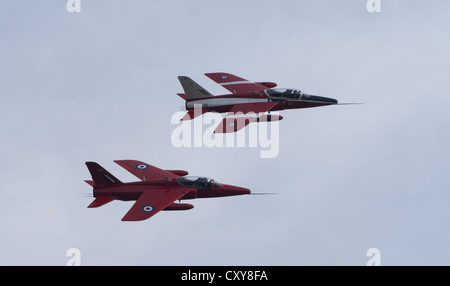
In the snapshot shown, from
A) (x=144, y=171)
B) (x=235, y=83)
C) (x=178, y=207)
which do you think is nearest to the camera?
(x=178, y=207)

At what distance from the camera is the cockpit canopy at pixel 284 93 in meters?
77.1

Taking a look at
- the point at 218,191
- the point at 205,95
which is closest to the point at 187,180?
the point at 218,191

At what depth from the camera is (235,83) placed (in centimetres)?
8019

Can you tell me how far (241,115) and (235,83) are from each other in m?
5.58

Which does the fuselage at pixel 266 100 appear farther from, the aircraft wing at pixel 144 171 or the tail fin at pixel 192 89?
the aircraft wing at pixel 144 171

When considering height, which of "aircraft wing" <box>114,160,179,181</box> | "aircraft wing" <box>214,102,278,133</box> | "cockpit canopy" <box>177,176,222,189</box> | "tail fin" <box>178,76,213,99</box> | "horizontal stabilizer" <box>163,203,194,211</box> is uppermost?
"tail fin" <box>178,76,213,99</box>

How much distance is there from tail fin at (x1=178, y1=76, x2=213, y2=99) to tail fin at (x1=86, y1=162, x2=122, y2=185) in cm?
1259

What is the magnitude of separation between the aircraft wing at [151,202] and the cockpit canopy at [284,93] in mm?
14099

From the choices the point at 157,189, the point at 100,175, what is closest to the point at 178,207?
the point at 157,189

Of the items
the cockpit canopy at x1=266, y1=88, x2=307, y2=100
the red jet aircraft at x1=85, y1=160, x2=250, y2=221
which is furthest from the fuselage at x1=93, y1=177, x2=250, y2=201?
the cockpit canopy at x1=266, y1=88, x2=307, y2=100

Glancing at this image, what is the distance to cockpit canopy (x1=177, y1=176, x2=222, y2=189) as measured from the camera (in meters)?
67.7

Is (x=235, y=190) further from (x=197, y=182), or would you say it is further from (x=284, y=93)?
(x=284, y=93)

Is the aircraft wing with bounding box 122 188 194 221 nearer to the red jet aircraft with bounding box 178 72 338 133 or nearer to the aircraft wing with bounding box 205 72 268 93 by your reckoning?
the red jet aircraft with bounding box 178 72 338 133

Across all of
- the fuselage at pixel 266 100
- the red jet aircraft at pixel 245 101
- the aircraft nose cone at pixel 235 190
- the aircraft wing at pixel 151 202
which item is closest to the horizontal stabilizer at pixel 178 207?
the aircraft wing at pixel 151 202
